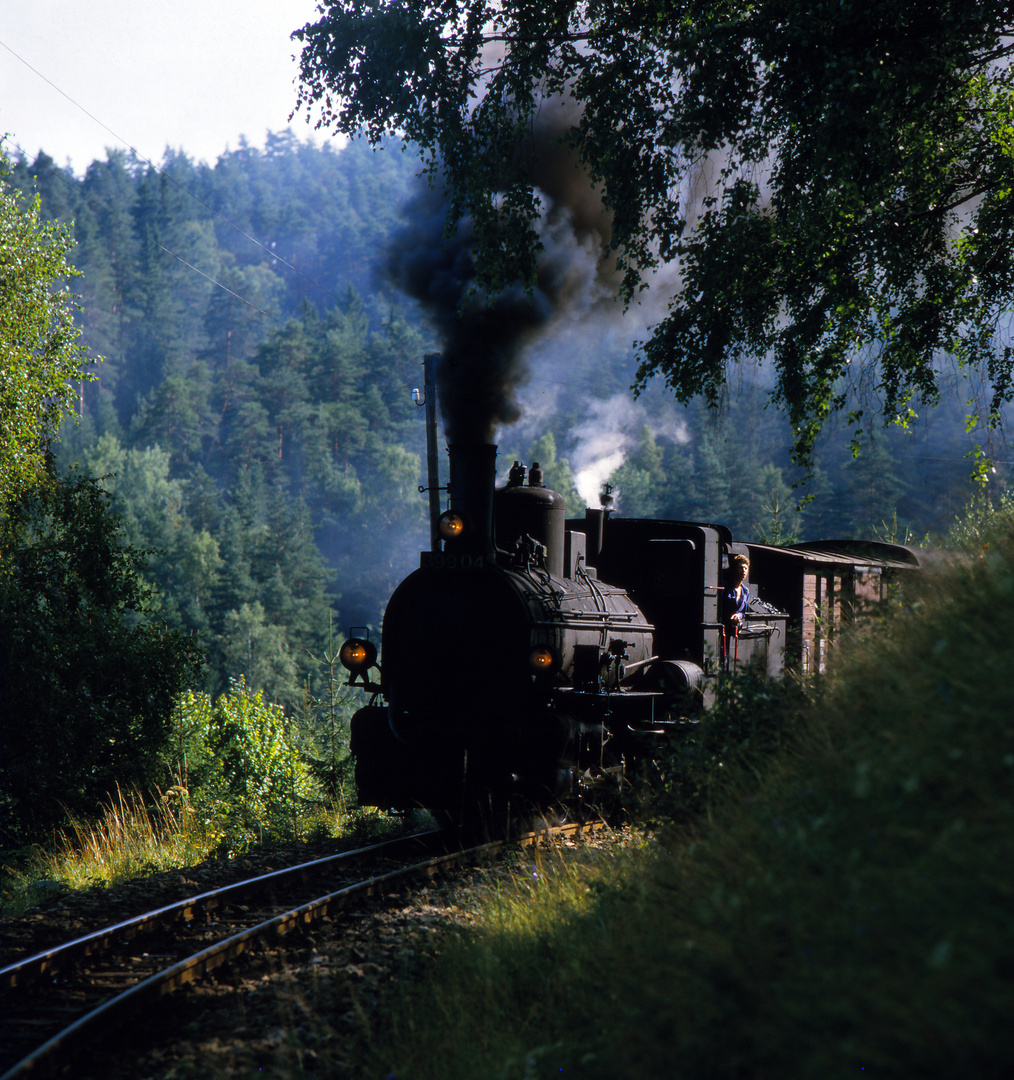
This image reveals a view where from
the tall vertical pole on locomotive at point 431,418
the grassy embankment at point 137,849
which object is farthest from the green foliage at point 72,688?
the tall vertical pole on locomotive at point 431,418

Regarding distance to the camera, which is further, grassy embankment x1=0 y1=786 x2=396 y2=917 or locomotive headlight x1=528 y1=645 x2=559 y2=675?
grassy embankment x1=0 y1=786 x2=396 y2=917

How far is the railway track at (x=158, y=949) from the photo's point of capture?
4668 millimetres

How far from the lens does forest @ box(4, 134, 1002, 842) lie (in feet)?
162

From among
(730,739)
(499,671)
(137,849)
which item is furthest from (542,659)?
(137,849)

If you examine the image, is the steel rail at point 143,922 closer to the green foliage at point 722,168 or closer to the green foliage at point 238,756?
the green foliage at point 722,168

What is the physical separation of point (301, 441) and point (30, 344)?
5143 cm

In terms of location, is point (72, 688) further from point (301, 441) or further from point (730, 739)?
point (301, 441)

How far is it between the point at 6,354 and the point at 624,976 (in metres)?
16.0

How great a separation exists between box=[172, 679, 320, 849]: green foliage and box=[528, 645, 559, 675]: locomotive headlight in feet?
25.6

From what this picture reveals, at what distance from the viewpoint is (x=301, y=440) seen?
67750 millimetres

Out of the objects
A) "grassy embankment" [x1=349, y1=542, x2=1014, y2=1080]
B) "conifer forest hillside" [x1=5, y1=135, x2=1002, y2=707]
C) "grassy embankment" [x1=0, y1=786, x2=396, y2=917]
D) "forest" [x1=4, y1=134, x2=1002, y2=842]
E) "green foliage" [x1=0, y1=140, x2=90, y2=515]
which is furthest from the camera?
"conifer forest hillside" [x1=5, y1=135, x2=1002, y2=707]

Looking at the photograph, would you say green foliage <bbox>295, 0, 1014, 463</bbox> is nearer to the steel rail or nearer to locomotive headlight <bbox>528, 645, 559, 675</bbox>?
locomotive headlight <bbox>528, 645, 559, 675</bbox>

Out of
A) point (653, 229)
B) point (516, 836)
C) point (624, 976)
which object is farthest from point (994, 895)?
point (653, 229)

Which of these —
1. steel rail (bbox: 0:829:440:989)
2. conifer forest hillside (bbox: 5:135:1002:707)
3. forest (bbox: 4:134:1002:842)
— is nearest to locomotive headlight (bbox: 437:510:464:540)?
steel rail (bbox: 0:829:440:989)
